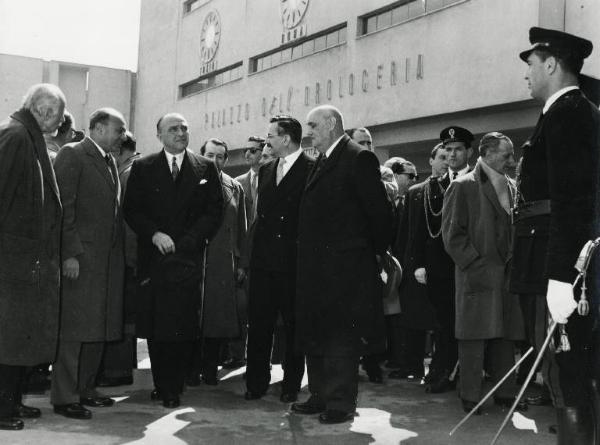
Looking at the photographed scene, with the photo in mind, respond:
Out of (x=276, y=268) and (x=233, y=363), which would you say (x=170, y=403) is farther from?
(x=233, y=363)

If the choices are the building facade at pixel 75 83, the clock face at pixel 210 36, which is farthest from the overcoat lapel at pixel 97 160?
the building facade at pixel 75 83

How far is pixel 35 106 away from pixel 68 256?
3.23 ft

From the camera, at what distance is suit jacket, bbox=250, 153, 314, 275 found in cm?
567

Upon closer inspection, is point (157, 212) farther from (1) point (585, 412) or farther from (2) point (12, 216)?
(1) point (585, 412)

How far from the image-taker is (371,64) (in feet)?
58.8

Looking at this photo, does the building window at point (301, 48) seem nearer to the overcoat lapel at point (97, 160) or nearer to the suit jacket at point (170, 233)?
the suit jacket at point (170, 233)

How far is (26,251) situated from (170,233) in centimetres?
121

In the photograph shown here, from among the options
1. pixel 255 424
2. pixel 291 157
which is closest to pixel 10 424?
A: pixel 255 424

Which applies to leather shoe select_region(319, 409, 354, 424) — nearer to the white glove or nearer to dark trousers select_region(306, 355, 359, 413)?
dark trousers select_region(306, 355, 359, 413)

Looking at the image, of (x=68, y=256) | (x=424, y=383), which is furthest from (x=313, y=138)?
(x=424, y=383)

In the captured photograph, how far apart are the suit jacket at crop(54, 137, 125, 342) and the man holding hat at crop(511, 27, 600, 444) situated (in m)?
2.88

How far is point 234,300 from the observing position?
21.4ft

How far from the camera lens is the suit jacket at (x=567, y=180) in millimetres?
3064

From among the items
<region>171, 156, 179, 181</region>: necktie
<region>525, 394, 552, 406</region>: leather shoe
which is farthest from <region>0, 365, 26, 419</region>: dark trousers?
<region>525, 394, 552, 406</region>: leather shoe
